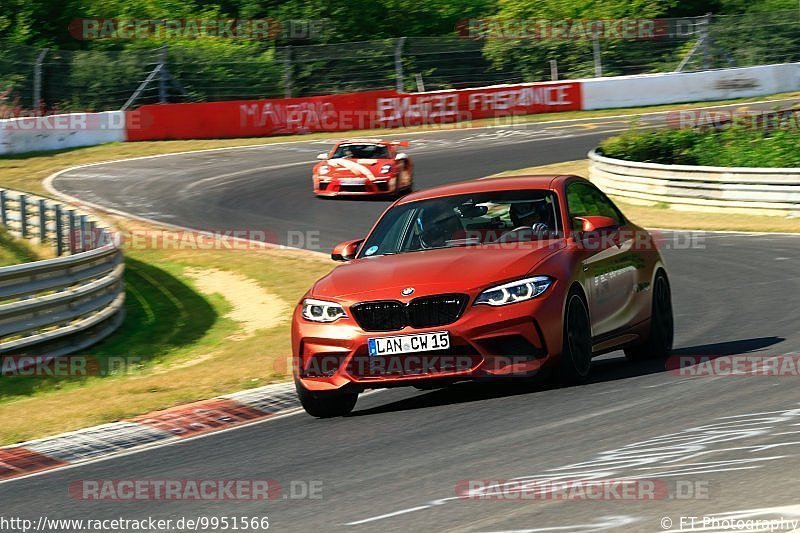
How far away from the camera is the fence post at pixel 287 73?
146 feet

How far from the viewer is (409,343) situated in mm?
8703

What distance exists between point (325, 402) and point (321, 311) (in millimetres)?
635

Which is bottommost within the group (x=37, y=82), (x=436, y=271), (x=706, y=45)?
(x=436, y=271)

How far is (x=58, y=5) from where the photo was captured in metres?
51.2

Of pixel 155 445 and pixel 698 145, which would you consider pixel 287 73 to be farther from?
pixel 155 445

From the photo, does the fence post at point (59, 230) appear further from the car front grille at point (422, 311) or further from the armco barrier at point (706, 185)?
the car front grille at point (422, 311)

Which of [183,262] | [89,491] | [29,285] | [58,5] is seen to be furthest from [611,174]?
[58,5]

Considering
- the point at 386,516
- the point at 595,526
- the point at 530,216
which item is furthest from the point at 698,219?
the point at 595,526

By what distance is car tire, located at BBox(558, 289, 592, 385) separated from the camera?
8.98 metres

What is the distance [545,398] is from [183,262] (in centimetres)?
1347

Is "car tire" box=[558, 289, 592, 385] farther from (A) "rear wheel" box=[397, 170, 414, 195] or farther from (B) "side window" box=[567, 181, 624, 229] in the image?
(A) "rear wheel" box=[397, 170, 414, 195]

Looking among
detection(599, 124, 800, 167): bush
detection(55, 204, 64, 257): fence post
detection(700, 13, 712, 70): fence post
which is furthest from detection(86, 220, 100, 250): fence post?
detection(700, 13, 712, 70): fence post

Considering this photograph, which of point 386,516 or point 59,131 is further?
point 59,131

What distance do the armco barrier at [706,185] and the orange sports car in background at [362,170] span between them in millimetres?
4124
